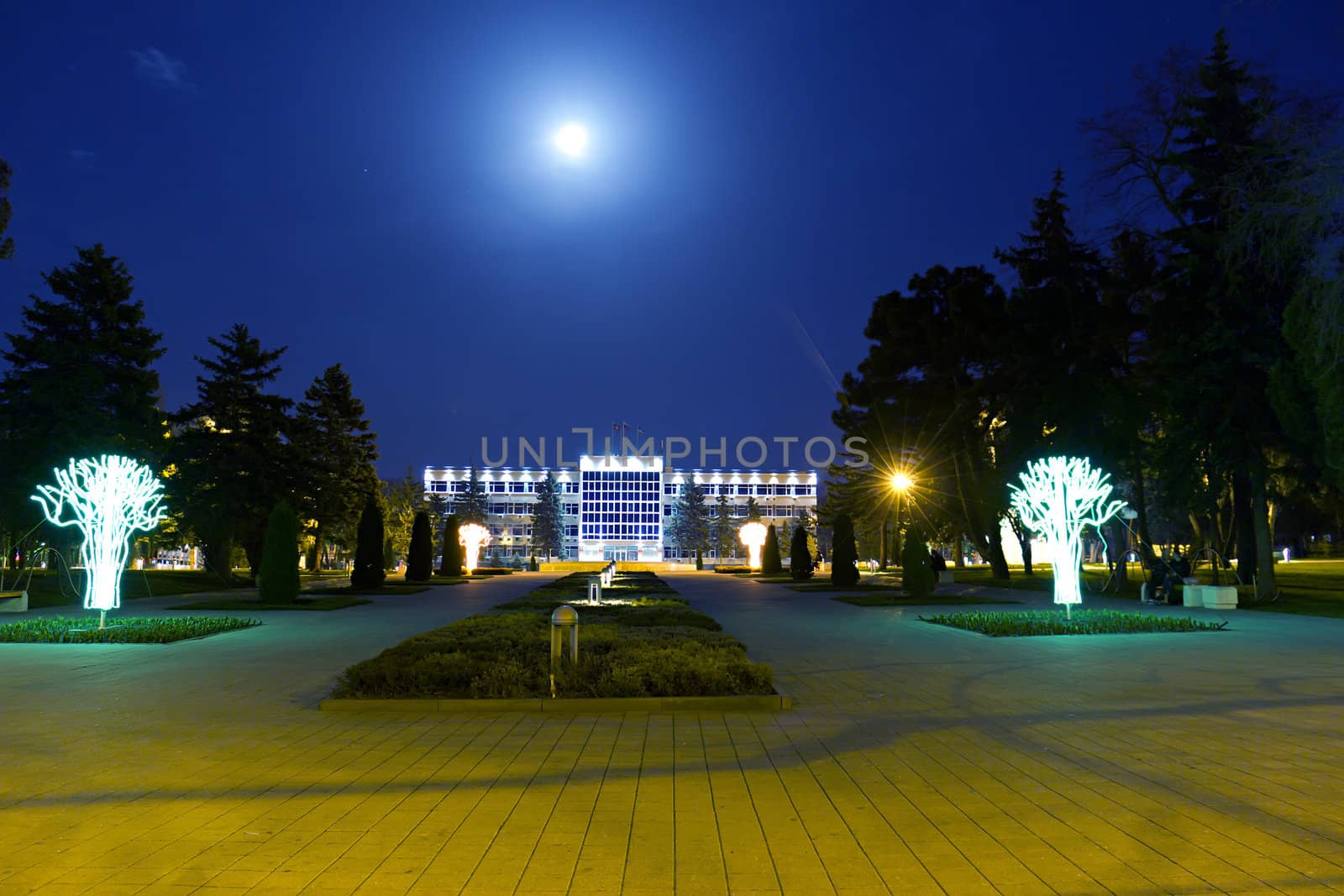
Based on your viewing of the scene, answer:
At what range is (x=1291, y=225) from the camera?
51.2ft

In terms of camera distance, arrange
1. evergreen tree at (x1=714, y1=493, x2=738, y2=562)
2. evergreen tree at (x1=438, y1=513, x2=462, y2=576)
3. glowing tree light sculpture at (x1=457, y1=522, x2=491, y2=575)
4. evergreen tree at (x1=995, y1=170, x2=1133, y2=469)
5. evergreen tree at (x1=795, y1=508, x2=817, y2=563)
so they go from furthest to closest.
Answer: evergreen tree at (x1=714, y1=493, x2=738, y2=562)
evergreen tree at (x1=795, y1=508, x2=817, y2=563)
glowing tree light sculpture at (x1=457, y1=522, x2=491, y2=575)
evergreen tree at (x1=438, y1=513, x2=462, y2=576)
evergreen tree at (x1=995, y1=170, x2=1133, y2=469)

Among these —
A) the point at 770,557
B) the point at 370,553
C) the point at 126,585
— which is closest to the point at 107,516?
the point at 370,553

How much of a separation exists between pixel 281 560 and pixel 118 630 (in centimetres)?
897

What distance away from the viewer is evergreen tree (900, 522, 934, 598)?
87.5 feet

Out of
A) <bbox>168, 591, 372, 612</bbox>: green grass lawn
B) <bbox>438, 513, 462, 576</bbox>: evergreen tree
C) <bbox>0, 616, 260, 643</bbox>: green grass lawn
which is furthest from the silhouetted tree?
<bbox>0, 616, 260, 643</bbox>: green grass lawn

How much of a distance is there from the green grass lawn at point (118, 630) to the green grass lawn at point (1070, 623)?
1394 centimetres

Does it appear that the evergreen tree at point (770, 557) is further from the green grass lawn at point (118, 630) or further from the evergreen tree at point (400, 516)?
the green grass lawn at point (118, 630)

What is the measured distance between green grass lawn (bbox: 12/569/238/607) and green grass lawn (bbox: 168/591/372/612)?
4240 mm

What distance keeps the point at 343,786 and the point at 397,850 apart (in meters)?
1.50

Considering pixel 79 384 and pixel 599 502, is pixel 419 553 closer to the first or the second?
pixel 79 384

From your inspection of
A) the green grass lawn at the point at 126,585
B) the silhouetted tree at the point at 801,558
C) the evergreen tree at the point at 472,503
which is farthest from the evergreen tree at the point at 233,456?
the evergreen tree at the point at 472,503

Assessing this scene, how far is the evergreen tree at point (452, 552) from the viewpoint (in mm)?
47375

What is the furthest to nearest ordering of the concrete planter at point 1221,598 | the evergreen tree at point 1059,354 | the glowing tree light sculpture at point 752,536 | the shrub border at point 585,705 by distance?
1. the glowing tree light sculpture at point 752,536
2. the evergreen tree at point 1059,354
3. the concrete planter at point 1221,598
4. the shrub border at point 585,705

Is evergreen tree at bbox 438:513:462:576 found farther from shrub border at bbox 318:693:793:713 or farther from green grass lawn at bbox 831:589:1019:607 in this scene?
shrub border at bbox 318:693:793:713
